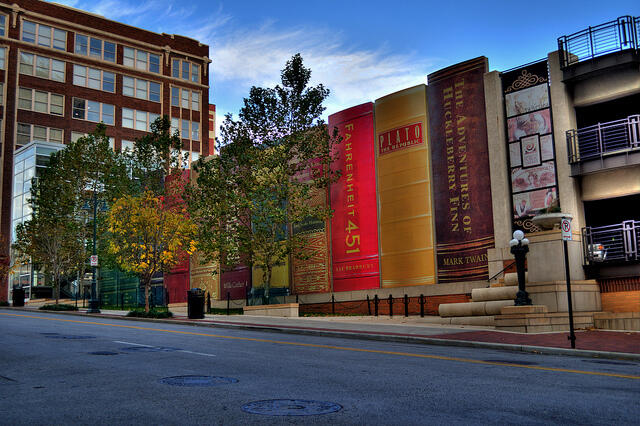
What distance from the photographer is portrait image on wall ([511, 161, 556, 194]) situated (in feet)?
84.5

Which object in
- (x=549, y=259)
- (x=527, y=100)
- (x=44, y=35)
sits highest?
(x=44, y=35)

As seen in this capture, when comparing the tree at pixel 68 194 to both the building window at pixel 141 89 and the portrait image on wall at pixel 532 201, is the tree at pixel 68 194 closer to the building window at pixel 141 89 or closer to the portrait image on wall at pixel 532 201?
the portrait image on wall at pixel 532 201

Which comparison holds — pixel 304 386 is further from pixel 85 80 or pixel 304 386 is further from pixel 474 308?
pixel 85 80

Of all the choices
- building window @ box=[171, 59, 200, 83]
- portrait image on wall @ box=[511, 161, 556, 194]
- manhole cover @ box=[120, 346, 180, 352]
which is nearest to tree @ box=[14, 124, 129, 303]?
portrait image on wall @ box=[511, 161, 556, 194]

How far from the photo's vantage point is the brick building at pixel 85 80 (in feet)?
202

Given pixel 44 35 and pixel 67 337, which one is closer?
pixel 67 337

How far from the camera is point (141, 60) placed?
70.9 meters

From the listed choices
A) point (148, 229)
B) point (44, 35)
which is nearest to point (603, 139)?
point (148, 229)

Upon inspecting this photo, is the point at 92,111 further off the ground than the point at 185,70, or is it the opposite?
the point at 185,70

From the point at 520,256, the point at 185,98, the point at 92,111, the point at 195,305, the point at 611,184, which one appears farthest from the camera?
the point at 185,98

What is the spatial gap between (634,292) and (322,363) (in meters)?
14.8

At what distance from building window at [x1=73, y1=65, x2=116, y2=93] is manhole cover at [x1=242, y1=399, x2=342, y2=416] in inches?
2548

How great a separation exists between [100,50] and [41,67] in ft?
22.4

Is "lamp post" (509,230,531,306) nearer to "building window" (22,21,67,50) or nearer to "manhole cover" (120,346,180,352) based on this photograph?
"manhole cover" (120,346,180,352)
